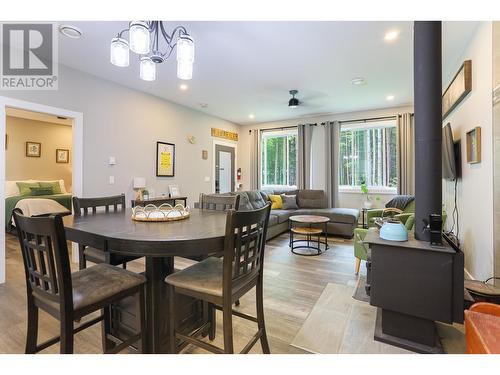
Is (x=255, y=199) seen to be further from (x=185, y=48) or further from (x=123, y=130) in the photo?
(x=185, y=48)

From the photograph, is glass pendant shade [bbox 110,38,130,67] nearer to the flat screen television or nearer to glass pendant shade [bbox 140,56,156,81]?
glass pendant shade [bbox 140,56,156,81]

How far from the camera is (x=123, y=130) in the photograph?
392cm

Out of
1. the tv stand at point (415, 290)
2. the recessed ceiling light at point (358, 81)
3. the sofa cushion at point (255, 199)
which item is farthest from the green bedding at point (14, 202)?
the recessed ceiling light at point (358, 81)

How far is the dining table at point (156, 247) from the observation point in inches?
45.8

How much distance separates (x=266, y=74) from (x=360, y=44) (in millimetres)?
1279

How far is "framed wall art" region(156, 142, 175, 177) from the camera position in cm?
450

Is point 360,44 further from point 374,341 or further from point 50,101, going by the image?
point 50,101

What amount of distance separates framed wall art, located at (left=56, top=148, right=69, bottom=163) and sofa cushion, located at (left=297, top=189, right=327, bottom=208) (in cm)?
654

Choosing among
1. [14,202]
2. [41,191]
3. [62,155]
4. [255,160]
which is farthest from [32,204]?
[255,160]

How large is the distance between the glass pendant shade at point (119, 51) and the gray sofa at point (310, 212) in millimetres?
2753

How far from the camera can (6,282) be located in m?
2.75

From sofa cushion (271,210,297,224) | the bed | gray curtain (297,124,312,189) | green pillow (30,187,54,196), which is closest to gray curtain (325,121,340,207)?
gray curtain (297,124,312,189)

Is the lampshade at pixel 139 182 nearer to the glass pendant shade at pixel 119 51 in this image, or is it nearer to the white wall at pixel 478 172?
the glass pendant shade at pixel 119 51

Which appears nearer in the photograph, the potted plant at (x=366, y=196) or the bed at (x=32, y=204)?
the bed at (x=32, y=204)
